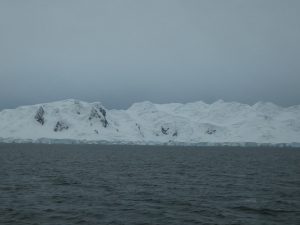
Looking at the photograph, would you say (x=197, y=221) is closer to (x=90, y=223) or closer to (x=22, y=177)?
(x=90, y=223)

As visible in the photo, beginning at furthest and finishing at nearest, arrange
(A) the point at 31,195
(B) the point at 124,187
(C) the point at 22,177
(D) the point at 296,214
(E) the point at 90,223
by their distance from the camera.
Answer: (C) the point at 22,177 < (B) the point at 124,187 < (A) the point at 31,195 < (D) the point at 296,214 < (E) the point at 90,223

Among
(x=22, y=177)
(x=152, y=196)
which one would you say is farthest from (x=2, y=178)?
(x=152, y=196)

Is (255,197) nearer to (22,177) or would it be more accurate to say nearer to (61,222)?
(61,222)

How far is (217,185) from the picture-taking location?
65875 millimetres

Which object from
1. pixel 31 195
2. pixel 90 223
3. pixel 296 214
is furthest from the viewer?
pixel 31 195

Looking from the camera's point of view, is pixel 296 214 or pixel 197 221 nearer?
pixel 197 221

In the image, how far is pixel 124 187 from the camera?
2425 inches

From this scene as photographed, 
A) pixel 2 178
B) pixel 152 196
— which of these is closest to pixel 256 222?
pixel 152 196

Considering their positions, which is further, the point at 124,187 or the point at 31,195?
the point at 124,187

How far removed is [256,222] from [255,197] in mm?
14585

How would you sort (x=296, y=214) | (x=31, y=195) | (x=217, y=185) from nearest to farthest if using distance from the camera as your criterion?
(x=296, y=214) → (x=31, y=195) → (x=217, y=185)

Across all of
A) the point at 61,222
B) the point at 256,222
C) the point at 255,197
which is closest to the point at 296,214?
the point at 256,222

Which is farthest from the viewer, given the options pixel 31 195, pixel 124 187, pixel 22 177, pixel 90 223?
pixel 22 177

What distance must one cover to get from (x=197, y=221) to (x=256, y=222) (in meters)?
5.46
